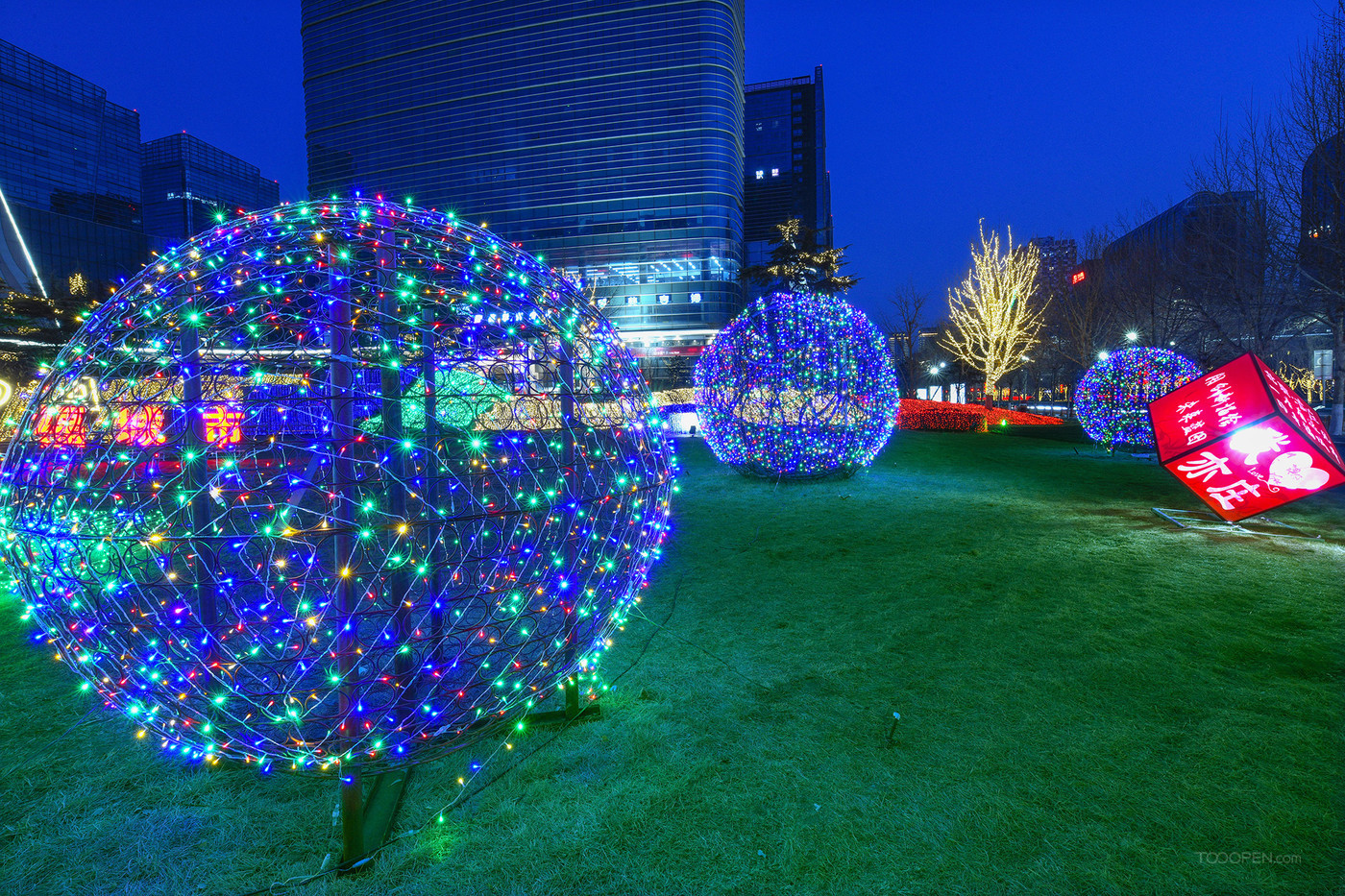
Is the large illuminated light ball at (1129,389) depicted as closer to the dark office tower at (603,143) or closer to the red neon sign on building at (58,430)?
the red neon sign on building at (58,430)

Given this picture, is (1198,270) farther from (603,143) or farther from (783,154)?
(783,154)

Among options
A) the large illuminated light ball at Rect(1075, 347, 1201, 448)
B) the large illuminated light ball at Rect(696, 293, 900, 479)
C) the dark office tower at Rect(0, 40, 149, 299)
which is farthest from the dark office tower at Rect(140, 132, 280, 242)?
the large illuminated light ball at Rect(1075, 347, 1201, 448)

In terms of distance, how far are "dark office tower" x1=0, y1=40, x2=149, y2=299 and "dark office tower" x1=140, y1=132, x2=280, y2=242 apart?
35.7ft

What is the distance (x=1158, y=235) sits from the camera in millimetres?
34344

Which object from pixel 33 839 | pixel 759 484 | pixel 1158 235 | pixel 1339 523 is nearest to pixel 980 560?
pixel 759 484

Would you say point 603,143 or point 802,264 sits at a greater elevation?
point 603,143

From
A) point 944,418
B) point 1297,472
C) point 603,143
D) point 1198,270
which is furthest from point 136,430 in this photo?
point 603,143

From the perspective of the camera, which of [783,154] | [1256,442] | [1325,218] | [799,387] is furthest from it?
[783,154]

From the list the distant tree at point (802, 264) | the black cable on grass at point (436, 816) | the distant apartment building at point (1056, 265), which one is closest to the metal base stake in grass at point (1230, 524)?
the black cable on grass at point (436, 816)

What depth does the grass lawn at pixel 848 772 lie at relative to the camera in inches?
89.6

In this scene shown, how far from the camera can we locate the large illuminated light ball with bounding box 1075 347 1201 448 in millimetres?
13836

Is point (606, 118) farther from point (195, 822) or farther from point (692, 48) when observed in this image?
point (195, 822)

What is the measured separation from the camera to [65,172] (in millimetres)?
62156

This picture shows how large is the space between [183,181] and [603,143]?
66.0 m
